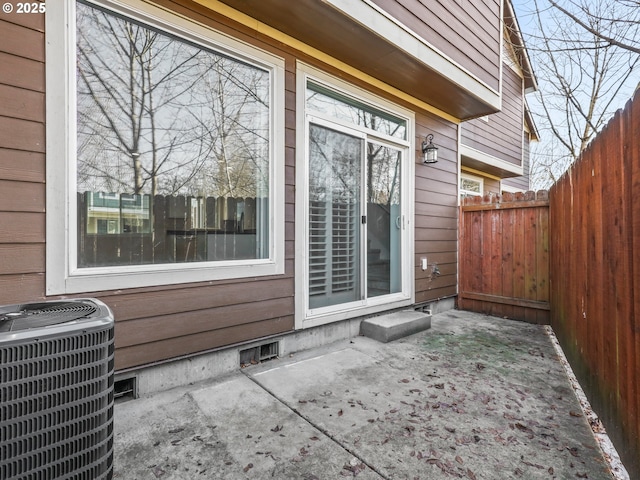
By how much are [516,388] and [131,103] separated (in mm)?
3320

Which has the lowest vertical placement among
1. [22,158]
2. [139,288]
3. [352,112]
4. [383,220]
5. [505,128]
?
[139,288]

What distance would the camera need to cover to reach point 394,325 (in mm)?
3348

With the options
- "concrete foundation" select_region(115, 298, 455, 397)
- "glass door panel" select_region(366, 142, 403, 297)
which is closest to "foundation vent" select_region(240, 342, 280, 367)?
"concrete foundation" select_region(115, 298, 455, 397)

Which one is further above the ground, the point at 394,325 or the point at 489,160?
the point at 489,160

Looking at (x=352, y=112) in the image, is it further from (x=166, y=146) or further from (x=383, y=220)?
(x=166, y=146)

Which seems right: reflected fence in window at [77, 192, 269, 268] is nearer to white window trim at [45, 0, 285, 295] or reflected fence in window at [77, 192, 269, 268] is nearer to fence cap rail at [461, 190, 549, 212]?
white window trim at [45, 0, 285, 295]

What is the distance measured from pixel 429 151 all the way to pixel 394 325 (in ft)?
7.59

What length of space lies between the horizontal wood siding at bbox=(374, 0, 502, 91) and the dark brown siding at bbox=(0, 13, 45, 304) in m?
2.64

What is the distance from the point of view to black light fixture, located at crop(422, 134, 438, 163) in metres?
4.19

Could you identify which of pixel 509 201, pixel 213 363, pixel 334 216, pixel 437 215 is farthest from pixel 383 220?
pixel 213 363

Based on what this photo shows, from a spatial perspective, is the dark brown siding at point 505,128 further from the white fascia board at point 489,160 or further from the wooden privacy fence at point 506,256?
the wooden privacy fence at point 506,256

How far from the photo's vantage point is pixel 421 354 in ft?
9.63

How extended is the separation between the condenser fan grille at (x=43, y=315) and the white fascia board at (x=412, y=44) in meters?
2.60

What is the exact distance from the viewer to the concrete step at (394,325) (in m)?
3.29
